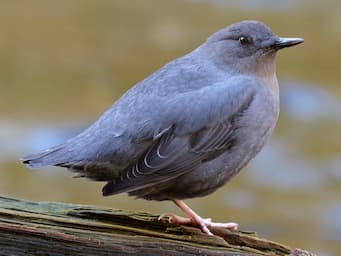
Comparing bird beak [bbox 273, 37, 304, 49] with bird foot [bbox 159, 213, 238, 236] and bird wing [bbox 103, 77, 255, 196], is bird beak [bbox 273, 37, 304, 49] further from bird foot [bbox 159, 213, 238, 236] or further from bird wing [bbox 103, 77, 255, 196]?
bird foot [bbox 159, 213, 238, 236]

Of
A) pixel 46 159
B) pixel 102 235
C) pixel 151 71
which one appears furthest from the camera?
pixel 151 71

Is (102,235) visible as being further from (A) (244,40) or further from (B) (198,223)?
(A) (244,40)

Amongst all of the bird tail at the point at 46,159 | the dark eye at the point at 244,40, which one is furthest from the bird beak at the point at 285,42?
the bird tail at the point at 46,159

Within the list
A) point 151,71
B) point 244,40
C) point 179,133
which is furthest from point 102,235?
point 151,71

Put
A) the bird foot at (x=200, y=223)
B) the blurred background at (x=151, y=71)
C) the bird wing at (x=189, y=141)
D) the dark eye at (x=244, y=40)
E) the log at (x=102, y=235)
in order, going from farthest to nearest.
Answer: the blurred background at (x=151, y=71) < the dark eye at (x=244, y=40) < the bird foot at (x=200, y=223) < the bird wing at (x=189, y=141) < the log at (x=102, y=235)

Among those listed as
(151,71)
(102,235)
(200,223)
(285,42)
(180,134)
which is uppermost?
(151,71)

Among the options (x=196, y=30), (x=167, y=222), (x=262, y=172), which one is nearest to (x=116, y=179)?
(x=167, y=222)

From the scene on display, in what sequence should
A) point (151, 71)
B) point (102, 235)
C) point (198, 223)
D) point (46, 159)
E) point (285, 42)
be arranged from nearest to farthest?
point (102, 235) → point (46, 159) → point (198, 223) → point (285, 42) → point (151, 71)

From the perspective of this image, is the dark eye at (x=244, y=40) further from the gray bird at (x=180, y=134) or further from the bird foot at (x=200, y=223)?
the bird foot at (x=200, y=223)
